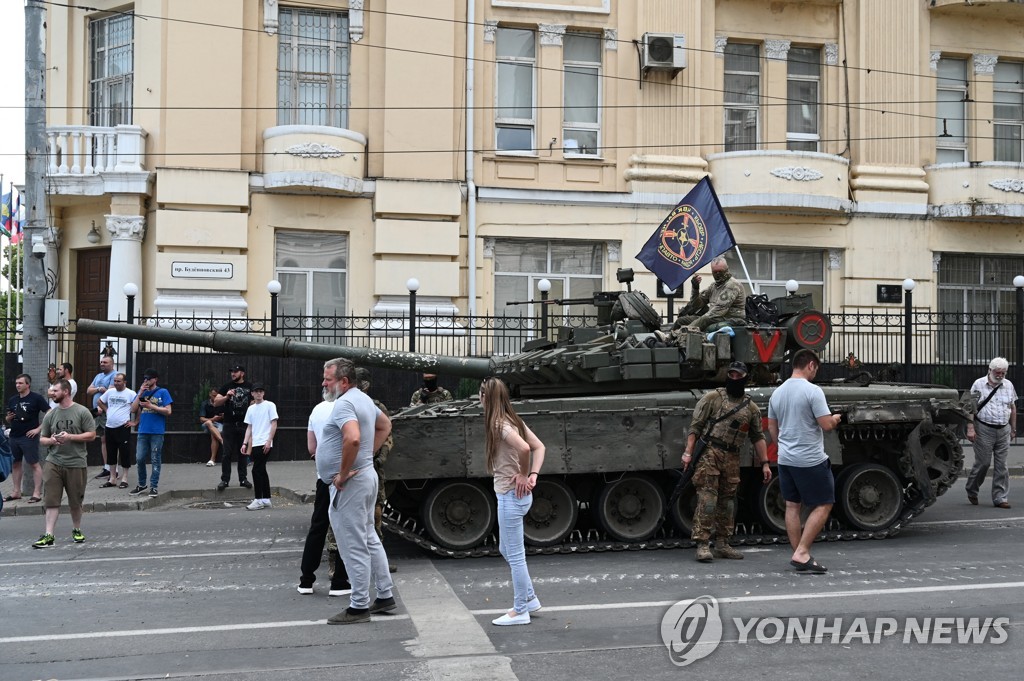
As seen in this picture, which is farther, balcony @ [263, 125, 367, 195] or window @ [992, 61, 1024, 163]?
window @ [992, 61, 1024, 163]

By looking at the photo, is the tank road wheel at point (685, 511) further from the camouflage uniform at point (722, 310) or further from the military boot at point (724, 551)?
the camouflage uniform at point (722, 310)

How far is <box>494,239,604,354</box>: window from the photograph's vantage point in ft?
66.3

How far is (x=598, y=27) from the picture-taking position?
803 inches

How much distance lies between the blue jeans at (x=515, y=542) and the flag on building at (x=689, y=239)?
7989 mm

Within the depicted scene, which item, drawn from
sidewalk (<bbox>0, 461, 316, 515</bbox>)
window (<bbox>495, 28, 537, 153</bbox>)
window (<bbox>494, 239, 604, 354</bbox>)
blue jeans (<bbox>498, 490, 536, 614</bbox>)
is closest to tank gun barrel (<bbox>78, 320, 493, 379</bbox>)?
sidewalk (<bbox>0, 461, 316, 515</bbox>)

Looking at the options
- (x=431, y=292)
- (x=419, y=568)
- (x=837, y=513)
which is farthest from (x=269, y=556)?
(x=431, y=292)

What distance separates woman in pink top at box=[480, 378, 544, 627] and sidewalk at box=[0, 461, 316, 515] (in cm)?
774

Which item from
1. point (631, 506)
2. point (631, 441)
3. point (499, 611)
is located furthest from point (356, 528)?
point (631, 506)

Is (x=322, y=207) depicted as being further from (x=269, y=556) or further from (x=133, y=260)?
(x=269, y=556)

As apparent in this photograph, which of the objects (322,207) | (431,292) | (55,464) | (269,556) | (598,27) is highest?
(598,27)

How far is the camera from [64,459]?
10.8m

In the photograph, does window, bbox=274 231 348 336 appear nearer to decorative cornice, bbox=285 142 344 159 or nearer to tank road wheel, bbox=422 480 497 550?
decorative cornice, bbox=285 142 344 159

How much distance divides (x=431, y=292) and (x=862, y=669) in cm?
1408

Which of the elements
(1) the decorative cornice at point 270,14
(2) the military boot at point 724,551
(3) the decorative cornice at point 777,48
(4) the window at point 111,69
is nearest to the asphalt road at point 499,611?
(2) the military boot at point 724,551
